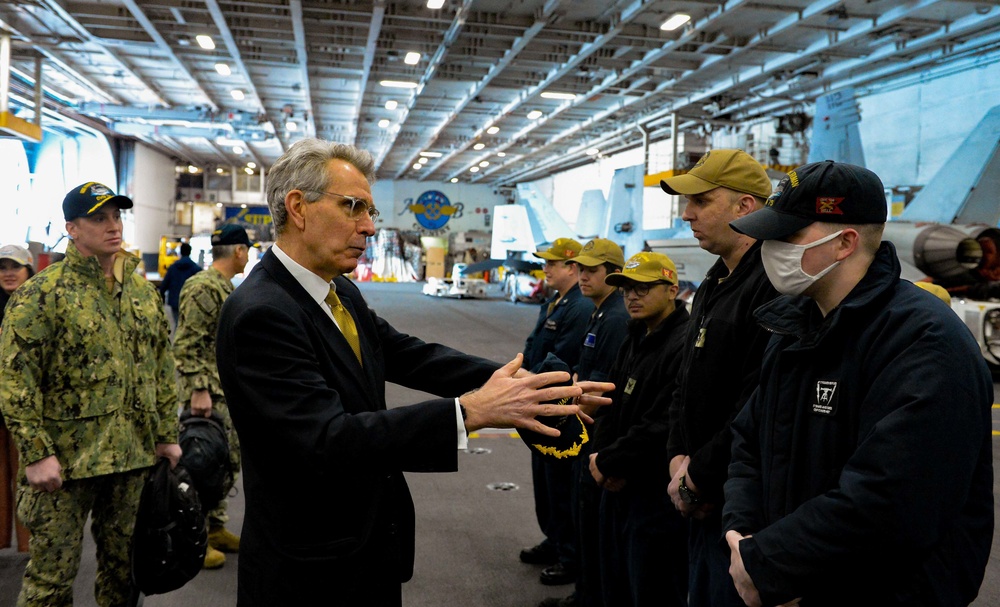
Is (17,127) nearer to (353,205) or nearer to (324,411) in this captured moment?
(353,205)

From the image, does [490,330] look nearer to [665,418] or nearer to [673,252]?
[673,252]

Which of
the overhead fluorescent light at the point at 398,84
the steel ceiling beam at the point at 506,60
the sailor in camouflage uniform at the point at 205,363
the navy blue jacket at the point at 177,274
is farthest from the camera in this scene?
the overhead fluorescent light at the point at 398,84

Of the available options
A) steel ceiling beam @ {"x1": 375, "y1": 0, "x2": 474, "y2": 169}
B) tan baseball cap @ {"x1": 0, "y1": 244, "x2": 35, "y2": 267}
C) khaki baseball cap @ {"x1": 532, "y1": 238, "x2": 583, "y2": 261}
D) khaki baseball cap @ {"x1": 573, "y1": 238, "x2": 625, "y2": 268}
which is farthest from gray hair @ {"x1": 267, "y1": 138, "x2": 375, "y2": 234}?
steel ceiling beam @ {"x1": 375, "y1": 0, "x2": 474, "y2": 169}

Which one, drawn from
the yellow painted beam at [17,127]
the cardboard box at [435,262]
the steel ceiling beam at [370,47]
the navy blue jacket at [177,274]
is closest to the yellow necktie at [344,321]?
the navy blue jacket at [177,274]

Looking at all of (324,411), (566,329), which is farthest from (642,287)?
(324,411)

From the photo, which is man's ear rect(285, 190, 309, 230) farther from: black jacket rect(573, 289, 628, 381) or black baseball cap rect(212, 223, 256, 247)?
black baseball cap rect(212, 223, 256, 247)

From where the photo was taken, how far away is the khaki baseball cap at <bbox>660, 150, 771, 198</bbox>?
109 inches

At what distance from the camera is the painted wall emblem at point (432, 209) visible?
47125 mm

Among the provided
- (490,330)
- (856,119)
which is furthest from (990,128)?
(490,330)

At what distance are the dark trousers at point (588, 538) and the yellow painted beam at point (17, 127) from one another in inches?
707

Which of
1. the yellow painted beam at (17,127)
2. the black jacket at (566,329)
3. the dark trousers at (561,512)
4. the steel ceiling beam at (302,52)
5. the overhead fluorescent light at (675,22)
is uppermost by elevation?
the overhead fluorescent light at (675,22)

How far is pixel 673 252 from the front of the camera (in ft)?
50.9

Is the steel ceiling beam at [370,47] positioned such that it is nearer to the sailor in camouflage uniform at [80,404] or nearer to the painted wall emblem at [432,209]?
the sailor in camouflage uniform at [80,404]

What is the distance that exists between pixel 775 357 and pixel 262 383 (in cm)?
130
